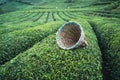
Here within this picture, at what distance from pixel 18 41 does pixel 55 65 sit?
185 inches

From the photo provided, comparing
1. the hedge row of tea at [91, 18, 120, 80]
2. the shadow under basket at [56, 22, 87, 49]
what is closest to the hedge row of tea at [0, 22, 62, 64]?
the shadow under basket at [56, 22, 87, 49]

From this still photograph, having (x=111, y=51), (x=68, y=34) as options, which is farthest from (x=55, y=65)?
(x=111, y=51)

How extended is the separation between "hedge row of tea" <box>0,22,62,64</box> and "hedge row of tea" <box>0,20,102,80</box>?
1.83 meters

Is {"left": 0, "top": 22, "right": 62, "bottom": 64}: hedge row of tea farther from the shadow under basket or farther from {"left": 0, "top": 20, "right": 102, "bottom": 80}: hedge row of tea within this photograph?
the shadow under basket

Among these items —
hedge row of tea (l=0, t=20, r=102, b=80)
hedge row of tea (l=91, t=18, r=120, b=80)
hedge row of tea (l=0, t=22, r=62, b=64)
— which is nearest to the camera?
hedge row of tea (l=0, t=20, r=102, b=80)

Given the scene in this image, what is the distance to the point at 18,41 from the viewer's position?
12.9m

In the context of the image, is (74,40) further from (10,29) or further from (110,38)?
(10,29)

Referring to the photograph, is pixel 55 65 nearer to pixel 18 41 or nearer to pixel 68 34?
pixel 68 34

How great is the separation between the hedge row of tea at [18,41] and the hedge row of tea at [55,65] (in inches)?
71.9

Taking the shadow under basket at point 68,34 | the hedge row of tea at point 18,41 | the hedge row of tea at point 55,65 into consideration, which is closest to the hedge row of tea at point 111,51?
the hedge row of tea at point 55,65

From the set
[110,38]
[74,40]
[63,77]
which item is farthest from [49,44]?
[110,38]

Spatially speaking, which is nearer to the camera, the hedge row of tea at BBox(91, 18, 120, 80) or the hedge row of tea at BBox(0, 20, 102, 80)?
the hedge row of tea at BBox(0, 20, 102, 80)

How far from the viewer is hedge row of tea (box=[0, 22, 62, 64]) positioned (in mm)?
12003

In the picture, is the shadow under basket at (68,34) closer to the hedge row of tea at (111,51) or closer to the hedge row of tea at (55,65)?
the hedge row of tea at (55,65)
